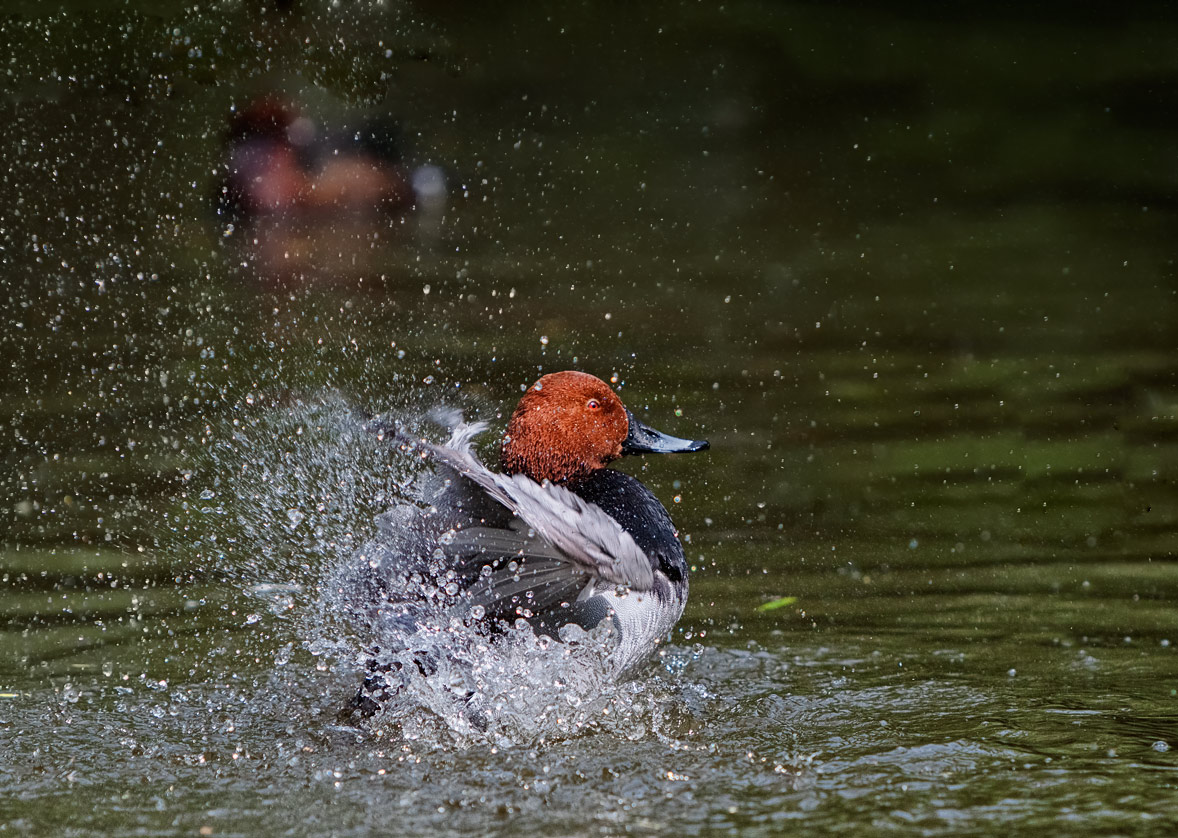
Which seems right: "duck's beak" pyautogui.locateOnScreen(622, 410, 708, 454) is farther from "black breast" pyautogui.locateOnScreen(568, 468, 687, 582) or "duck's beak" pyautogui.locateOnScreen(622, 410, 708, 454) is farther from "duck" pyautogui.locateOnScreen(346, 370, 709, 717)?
"duck" pyautogui.locateOnScreen(346, 370, 709, 717)

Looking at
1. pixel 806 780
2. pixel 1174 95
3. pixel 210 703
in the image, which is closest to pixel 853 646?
pixel 806 780

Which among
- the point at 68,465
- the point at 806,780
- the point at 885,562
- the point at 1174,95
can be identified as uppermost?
the point at 1174,95

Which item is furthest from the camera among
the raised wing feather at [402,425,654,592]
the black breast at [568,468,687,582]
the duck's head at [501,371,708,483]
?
the duck's head at [501,371,708,483]

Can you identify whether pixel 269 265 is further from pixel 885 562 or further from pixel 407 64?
pixel 885 562

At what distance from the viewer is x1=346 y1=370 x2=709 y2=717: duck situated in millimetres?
2979

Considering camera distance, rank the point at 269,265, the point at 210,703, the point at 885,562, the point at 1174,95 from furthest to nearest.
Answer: the point at 1174,95, the point at 269,265, the point at 885,562, the point at 210,703

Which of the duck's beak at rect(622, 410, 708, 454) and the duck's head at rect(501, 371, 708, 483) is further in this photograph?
the duck's beak at rect(622, 410, 708, 454)

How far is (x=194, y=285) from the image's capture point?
6.12 metres

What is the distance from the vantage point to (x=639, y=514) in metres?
3.28

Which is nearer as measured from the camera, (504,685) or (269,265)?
(504,685)

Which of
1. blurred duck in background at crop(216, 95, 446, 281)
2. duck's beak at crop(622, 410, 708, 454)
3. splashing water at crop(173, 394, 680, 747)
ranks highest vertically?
blurred duck in background at crop(216, 95, 446, 281)

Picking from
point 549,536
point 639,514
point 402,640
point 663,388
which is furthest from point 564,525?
point 663,388

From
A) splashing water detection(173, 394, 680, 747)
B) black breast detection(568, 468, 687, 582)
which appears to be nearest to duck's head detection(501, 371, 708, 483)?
black breast detection(568, 468, 687, 582)

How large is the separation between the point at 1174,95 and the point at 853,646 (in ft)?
16.2
